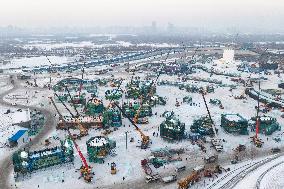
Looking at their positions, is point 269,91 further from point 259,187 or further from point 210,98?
point 259,187

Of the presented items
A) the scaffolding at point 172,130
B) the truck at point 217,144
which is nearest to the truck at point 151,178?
the truck at point 217,144

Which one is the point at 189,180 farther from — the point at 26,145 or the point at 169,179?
the point at 26,145

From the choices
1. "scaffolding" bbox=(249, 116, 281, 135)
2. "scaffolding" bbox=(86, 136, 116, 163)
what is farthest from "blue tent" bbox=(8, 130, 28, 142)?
"scaffolding" bbox=(249, 116, 281, 135)

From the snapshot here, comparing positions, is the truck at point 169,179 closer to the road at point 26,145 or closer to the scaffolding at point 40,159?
the scaffolding at point 40,159

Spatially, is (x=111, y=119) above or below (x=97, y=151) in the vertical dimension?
above

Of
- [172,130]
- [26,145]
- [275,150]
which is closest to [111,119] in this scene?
[172,130]

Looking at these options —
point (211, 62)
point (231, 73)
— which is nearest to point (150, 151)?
point (231, 73)

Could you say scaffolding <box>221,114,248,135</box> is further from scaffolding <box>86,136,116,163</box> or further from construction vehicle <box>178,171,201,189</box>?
scaffolding <box>86,136,116,163</box>

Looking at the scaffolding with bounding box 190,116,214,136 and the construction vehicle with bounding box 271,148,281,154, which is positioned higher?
the scaffolding with bounding box 190,116,214,136
